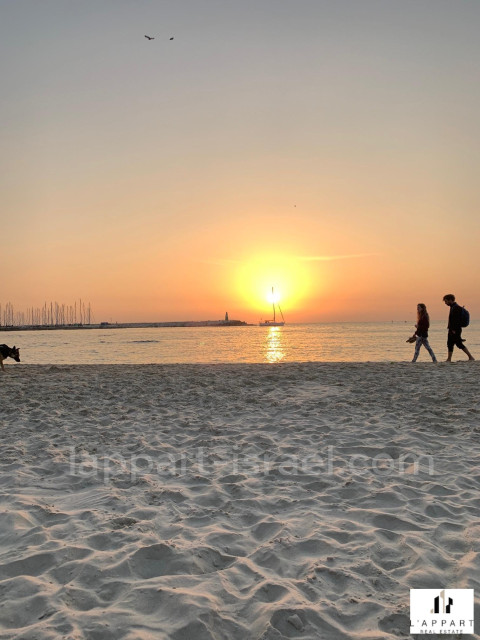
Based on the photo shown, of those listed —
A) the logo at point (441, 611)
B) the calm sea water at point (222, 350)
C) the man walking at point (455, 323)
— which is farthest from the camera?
the calm sea water at point (222, 350)

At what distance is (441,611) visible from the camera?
8.82 feet

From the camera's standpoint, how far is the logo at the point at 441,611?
8.48 ft

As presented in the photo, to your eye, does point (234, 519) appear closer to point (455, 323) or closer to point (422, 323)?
point (422, 323)

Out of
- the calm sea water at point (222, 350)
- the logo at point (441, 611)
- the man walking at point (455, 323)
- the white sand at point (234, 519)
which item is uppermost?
the man walking at point (455, 323)

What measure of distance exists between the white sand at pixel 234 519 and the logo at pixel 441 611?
7 cm

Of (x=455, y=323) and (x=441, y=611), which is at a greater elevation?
(x=455, y=323)

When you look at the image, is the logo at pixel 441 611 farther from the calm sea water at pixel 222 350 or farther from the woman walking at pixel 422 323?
the calm sea water at pixel 222 350

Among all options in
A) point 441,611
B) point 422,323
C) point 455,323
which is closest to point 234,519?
point 441,611

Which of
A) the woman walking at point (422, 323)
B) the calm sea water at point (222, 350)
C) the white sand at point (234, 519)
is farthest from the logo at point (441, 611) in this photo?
the calm sea water at point (222, 350)

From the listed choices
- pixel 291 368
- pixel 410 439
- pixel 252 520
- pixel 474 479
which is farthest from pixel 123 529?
pixel 291 368

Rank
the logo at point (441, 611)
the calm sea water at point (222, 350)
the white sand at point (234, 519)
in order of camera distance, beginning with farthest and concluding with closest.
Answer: the calm sea water at point (222, 350)
the white sand at point (234, 519)
the logo at point (441, 611)

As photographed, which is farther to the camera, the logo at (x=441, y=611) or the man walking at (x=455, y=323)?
the man walking at (x=455, y=323)

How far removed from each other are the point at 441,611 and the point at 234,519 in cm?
173

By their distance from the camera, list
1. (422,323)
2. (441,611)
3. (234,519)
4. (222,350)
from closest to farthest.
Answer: (441,611)
(234,519)
(422,323)
(222,350)
